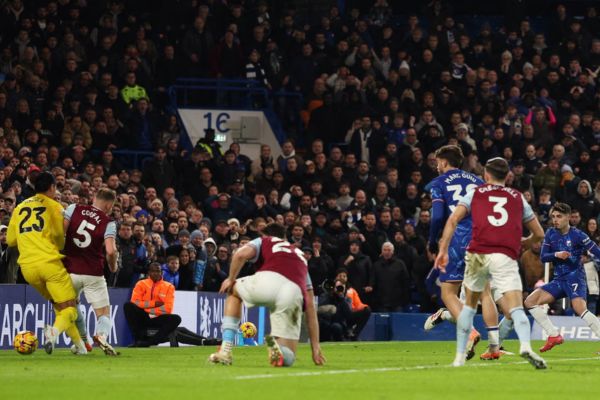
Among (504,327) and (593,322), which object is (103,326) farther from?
(593,322)

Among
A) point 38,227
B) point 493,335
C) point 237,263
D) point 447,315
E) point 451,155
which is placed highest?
point 451,155

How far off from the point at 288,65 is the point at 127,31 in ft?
14.8

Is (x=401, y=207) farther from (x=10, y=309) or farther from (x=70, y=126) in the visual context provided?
(x=10, y=309)

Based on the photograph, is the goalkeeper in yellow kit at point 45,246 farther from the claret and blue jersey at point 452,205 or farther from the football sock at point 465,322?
the football sock at point 465,322

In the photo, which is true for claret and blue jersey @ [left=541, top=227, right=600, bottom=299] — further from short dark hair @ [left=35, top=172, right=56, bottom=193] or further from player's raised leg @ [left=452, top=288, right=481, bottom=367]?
short dark hair @ [left=35, top=172, right=56, bottom=193]

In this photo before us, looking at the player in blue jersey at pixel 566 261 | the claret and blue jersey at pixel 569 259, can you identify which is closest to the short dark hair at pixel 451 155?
the player in blue jersey at pixel 566 261

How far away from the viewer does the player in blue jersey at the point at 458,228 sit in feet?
49.9

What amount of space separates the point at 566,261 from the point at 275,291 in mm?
6328

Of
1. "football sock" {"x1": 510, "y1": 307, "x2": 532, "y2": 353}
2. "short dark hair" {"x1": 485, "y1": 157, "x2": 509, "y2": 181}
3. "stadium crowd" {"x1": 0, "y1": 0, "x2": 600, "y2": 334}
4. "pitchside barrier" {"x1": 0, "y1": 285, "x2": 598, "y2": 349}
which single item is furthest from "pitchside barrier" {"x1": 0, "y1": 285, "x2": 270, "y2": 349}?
"football sock" {"x1": 510, "y1": 307, "x2": 532, "y2": 353}

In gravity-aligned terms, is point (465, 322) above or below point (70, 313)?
below

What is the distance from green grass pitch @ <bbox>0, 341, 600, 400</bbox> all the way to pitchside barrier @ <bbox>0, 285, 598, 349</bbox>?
→ 111 inches

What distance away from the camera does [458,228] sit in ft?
51.1

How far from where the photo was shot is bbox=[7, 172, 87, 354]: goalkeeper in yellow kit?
1582 cm

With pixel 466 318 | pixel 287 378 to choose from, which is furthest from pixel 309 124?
pixel 287 378
